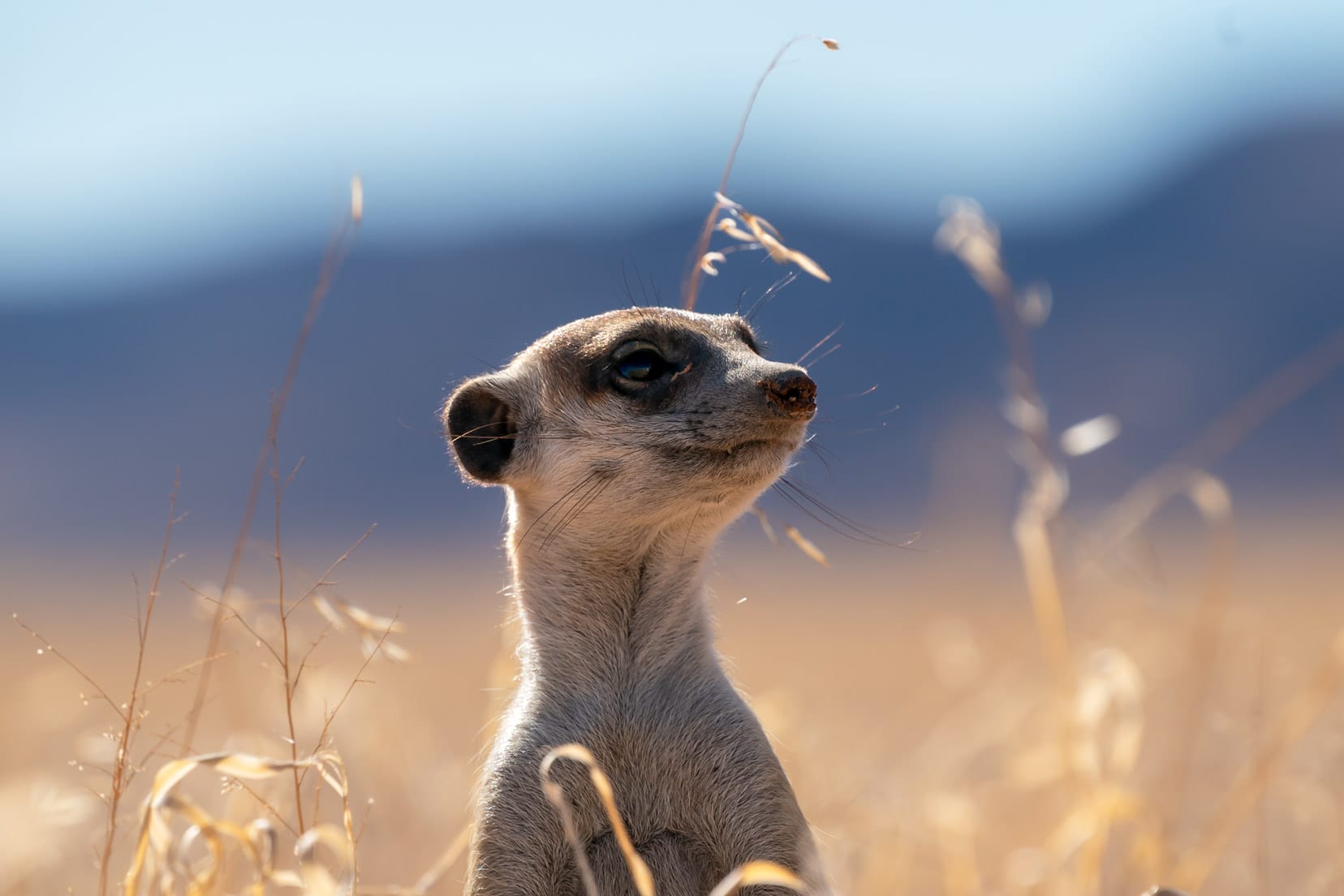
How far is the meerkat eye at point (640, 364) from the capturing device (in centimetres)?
440

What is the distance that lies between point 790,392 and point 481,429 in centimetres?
111

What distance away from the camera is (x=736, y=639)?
25875mm

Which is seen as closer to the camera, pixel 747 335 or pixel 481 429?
pixel 481 429

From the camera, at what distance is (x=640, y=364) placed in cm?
443

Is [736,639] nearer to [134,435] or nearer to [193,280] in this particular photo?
[134,435]

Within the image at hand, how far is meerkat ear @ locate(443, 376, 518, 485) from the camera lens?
4523 millimetres

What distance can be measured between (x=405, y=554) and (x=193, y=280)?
56.3m

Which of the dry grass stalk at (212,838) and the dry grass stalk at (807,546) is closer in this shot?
the dry grass stalk at (212,838)

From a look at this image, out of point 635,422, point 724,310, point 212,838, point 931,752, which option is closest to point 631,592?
point 635,422

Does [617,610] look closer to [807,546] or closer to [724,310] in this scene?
[807,546]

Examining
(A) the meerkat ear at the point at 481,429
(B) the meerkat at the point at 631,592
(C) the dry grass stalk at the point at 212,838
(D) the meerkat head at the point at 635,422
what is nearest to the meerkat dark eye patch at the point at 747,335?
(D) the meerkat head at the point at 635,422

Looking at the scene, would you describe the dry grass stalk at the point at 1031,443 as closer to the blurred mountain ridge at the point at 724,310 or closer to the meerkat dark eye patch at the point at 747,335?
the meerkat dark eye patch at the point at 747,335

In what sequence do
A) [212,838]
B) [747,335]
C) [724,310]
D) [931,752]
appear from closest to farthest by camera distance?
[212,838]
[747,335]
[931,752]
[724,310]

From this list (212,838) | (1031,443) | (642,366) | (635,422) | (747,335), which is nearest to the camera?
(212,838)
